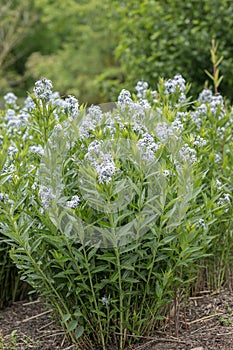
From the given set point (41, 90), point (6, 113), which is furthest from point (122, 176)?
point (6, 113)

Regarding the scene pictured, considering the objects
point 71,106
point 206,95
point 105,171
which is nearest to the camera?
point 105,171

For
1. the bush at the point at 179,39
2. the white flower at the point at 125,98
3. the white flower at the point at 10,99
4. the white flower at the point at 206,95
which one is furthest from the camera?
the bush at the point at 179,39

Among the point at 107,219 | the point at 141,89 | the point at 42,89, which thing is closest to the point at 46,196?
the point at 107,219

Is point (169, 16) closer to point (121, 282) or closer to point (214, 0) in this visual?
point (214, 0)

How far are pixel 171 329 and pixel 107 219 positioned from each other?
0.84 m

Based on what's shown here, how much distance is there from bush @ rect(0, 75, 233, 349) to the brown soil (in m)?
0.12

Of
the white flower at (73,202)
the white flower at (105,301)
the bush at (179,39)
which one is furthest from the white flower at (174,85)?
the bush at (179,39)

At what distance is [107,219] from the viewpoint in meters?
2.96

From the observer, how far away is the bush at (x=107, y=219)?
2.87 metres

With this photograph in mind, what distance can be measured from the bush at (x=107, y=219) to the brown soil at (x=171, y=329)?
0.12 meters

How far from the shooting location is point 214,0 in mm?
7688

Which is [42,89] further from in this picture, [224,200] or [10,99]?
[10,99]

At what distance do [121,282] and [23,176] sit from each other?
2.71ft

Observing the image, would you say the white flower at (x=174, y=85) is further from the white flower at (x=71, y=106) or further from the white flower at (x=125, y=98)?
the white flower at (x=71, y=106)
